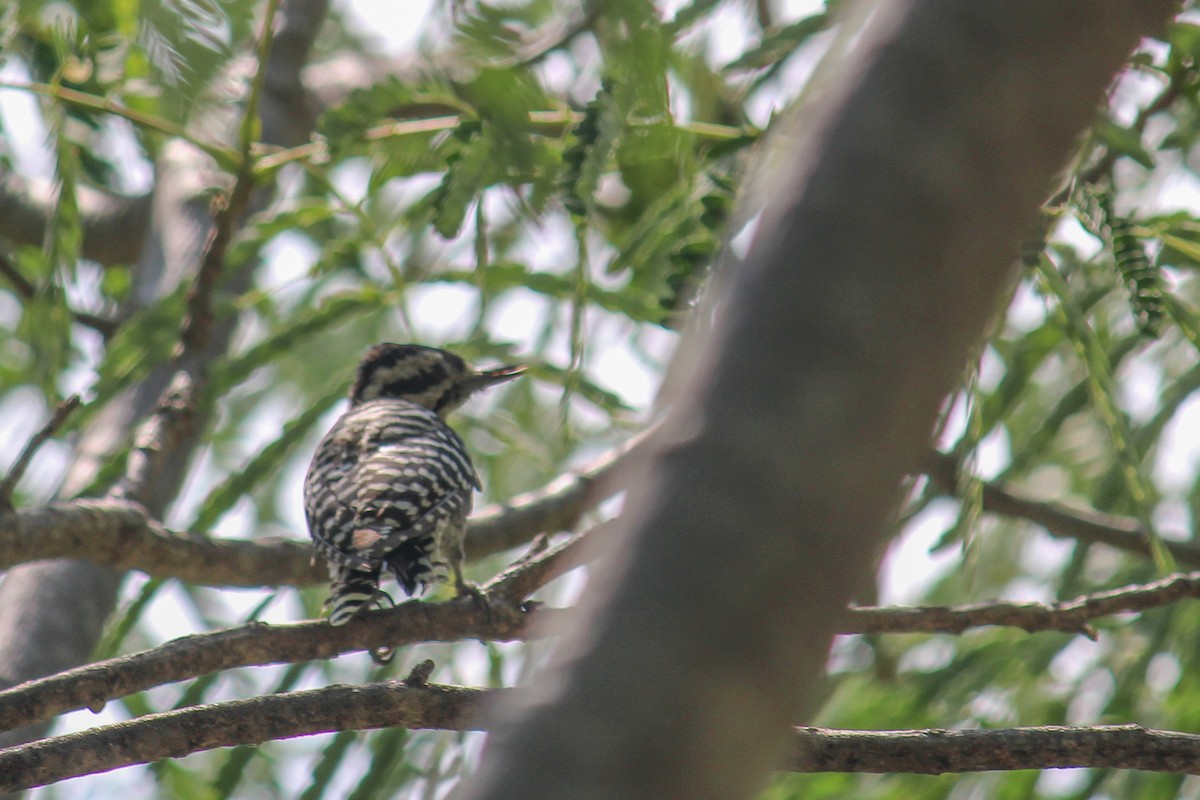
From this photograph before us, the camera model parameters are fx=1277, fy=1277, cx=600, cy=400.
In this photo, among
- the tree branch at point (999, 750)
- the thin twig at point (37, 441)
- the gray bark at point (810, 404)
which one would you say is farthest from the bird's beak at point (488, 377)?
the gray bark at point (810, 404)

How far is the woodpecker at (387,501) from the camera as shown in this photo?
328 centimetres

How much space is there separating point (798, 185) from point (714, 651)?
353mm

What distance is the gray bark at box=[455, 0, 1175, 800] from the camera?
0.89 m

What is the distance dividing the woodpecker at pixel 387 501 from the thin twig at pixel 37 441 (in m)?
0.71

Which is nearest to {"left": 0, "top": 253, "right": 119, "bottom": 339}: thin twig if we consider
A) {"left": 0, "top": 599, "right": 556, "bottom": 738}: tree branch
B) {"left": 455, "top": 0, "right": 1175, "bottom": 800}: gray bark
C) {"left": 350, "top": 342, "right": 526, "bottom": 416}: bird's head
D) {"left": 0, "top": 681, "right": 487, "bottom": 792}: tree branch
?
{"left": 350, "top": 342, "right": 526, "bottom": 416}: bird's head

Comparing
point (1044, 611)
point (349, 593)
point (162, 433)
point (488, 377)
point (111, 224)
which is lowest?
point (1044, 611)

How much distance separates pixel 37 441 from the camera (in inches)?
107

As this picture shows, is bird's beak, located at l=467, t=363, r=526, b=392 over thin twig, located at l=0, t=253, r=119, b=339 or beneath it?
beneath

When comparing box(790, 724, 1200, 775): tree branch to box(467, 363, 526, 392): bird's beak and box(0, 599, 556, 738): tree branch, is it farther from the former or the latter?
box(467, 363, 526, 392): bird's beak

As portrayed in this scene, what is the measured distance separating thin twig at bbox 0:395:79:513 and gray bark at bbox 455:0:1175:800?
1978mm

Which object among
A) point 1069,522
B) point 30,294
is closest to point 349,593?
point 30,294

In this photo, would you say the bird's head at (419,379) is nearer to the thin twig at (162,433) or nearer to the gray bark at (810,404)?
the thin twig at (162,433)

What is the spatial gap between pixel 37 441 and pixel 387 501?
3.39ft

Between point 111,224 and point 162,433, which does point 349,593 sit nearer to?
point 162,433
